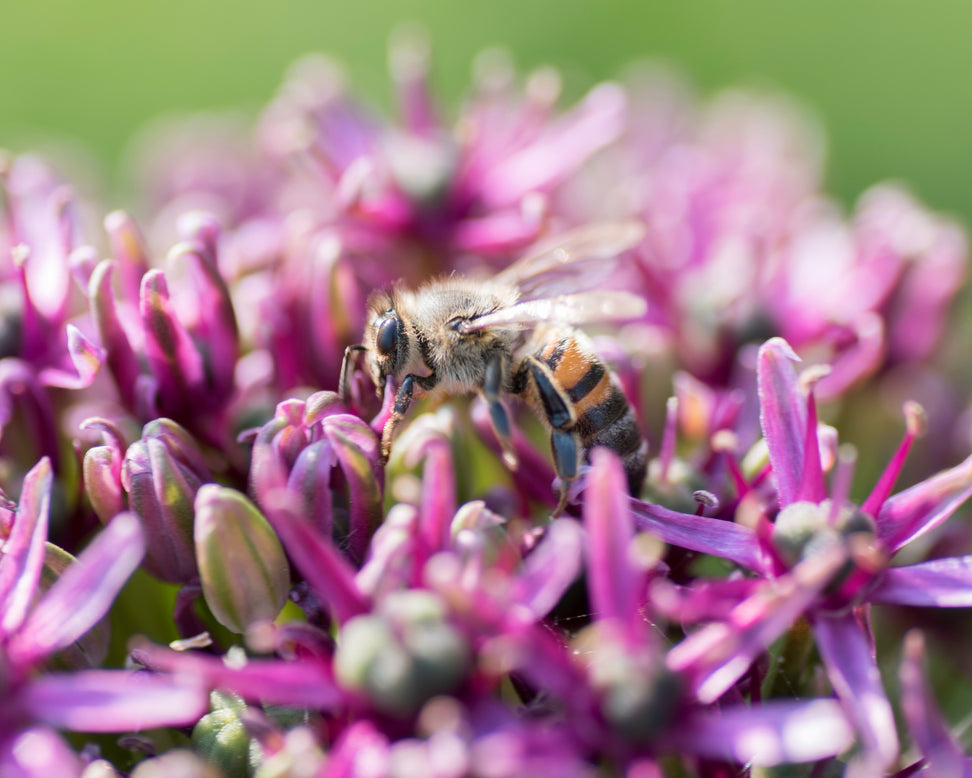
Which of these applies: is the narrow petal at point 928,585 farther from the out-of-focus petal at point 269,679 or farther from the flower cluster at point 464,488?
the out-of-focus petal at point 269,679

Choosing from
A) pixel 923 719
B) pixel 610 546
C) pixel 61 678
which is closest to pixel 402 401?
pixel 610 546

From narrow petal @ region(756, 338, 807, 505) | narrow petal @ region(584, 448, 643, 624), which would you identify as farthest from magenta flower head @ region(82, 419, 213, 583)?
narrow petal @ region(756, 338, 807, 505)

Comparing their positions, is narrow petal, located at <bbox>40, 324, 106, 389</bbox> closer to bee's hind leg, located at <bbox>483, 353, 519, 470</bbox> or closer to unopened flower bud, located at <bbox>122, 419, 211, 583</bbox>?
unopened flower bud, located at <bbox>122, 419, 211, 583</bbox>

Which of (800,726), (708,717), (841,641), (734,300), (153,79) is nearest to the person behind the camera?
(800,726)

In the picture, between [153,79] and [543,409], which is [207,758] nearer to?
[543,409]

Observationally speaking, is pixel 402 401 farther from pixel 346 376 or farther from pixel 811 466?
pixel 811 466

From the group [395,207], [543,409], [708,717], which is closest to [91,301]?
[543,409]
